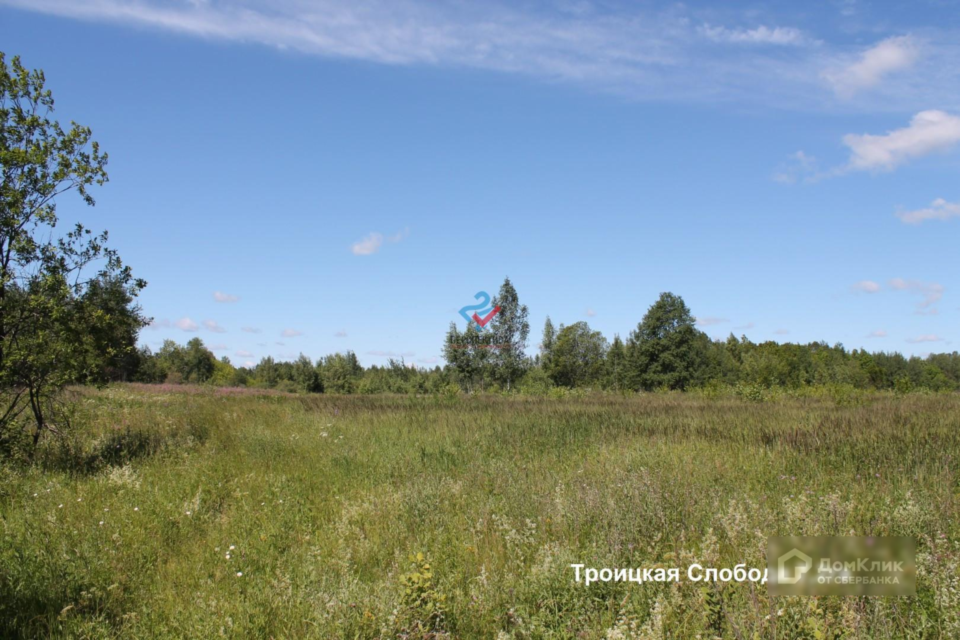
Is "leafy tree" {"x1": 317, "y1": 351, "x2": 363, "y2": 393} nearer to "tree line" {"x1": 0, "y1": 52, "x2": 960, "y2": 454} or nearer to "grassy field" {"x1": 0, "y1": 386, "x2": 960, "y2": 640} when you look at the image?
"tree line" {"x1": 0, "y1": 52, "x2": 960, "y2": 454}

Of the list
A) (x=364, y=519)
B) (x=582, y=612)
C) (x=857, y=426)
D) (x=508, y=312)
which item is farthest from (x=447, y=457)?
(x=508, y=312)

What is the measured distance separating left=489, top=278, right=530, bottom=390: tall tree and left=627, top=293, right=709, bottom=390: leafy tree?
38.3ft

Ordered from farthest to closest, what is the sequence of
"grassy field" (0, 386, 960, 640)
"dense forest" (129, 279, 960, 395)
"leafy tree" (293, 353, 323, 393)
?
"leafy tree" (293, 353, 323, 393)
"dense forest" (129, 279, 960, 395)
"grassy field" (0, 386, 960, 640)

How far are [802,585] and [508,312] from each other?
5058 centimetres

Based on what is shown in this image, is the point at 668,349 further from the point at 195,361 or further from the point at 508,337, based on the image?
the point at 195,361

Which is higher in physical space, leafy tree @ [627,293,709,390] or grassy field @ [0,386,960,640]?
leafy tree @ [627,293,709,390]

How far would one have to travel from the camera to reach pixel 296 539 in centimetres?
563

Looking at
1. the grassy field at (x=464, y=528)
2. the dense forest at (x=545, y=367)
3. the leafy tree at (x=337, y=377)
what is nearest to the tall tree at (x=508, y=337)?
the dense forest at (x=545, y=367)

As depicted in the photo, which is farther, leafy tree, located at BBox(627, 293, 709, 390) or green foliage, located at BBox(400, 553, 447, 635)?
leafy tree, located at BBox(627, 293, 709, 390)

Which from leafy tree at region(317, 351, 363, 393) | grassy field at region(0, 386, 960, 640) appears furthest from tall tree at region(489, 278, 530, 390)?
grassy field at region(0, 386, 960, 640)

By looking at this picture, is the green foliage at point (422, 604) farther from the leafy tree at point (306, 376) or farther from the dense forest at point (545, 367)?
the leafy tree at point (306, 376)

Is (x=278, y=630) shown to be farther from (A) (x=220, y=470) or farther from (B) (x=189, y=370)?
(B) (x=189, y=370)

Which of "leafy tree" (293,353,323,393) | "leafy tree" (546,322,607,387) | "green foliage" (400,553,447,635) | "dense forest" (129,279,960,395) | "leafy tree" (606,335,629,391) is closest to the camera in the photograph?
"green foliage" (400,553,447,635)

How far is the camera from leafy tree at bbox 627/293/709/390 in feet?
161
